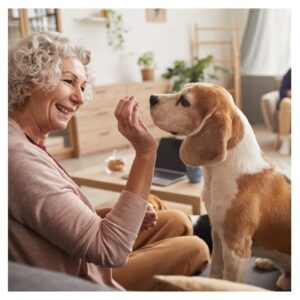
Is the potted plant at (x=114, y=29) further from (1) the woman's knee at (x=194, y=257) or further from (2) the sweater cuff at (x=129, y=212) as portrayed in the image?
(2) the sweater cuff at (x=129, y=212)

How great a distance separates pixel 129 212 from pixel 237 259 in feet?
0.86

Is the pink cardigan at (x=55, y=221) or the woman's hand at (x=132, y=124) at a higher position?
the woman's hand at (x=132, y=124)

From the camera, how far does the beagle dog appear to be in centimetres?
89

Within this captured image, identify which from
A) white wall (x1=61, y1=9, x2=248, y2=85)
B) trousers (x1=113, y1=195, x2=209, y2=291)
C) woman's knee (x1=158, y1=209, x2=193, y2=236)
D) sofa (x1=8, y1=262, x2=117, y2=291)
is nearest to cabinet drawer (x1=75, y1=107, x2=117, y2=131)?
white wall (x1=61, y1=9, x2=248, y2=85)

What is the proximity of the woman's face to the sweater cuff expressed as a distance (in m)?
0.29

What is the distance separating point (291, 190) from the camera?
36.6 inches

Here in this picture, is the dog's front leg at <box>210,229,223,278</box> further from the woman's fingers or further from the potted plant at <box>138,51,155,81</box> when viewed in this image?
the potted plant at <box>138,51,155,81</box>

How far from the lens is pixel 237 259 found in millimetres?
896

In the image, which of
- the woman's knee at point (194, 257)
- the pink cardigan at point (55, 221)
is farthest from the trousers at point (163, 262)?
the pink cardigan at point (55, 221)

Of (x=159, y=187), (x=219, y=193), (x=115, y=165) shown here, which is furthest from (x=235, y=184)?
(x=115, y=165)

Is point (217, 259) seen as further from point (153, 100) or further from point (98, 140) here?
point (98, 140)

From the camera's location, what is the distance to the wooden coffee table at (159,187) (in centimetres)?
214

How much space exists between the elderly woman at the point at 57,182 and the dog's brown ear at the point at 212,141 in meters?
0.11

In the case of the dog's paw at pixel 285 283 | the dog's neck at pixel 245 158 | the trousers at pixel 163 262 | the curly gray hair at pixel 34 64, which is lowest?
the trousers at pixel 163 262
